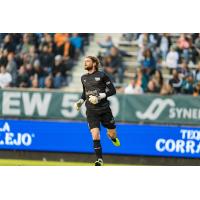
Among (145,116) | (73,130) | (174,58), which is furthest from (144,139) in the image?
(174,58)

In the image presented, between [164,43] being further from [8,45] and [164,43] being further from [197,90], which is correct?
[8,45]

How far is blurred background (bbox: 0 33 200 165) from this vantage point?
1972 cm

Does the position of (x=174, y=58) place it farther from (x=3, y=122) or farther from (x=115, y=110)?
(x=3, y=122)

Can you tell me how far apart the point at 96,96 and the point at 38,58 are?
Result: 7474 mm

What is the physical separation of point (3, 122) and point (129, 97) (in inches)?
137

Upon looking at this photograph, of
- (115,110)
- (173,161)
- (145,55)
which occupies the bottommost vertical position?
(173,161)

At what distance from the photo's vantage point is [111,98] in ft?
65.8

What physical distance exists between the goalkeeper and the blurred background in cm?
447

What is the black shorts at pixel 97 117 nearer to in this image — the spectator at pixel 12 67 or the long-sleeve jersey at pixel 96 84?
the long-sleeve jersey at pixel 96 84

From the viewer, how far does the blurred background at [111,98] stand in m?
19.7

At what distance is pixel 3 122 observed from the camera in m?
20.5

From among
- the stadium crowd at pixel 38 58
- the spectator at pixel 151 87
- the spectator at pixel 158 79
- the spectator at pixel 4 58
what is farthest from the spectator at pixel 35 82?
the spectator at pixel 158 79

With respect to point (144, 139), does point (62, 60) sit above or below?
above

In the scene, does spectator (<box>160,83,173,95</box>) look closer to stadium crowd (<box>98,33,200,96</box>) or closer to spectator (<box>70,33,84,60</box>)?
stadium crowd (<box>98,33,200,96</box>)
